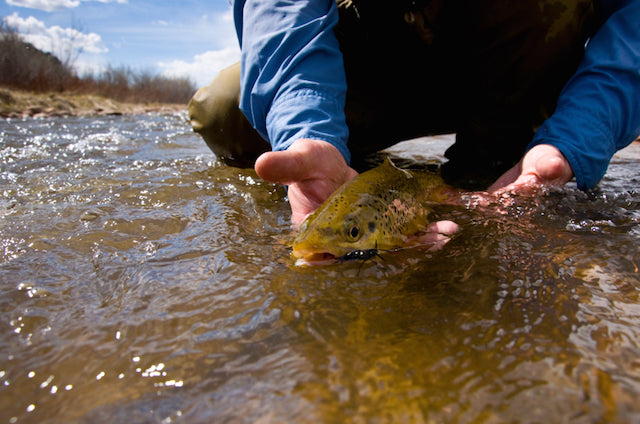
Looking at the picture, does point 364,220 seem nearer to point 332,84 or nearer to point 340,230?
point 340,230

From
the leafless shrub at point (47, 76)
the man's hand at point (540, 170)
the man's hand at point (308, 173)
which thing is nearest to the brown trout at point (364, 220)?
the man's hand at point (308, 173)

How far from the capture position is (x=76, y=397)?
0.89 meters

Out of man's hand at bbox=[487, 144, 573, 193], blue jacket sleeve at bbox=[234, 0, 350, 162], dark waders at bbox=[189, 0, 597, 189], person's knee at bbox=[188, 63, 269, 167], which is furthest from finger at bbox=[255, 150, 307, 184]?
person's knee at bbox=[188, 63, 269, 167]

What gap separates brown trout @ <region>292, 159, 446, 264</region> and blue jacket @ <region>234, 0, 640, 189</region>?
14.3 inches

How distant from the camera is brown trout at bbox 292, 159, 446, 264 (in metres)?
1.39

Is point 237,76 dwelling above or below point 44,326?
above

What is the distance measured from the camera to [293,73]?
212 cm

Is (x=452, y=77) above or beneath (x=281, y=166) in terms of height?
above

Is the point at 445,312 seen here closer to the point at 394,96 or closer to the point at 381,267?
the point at 381,267

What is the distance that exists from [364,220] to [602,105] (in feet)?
5.59

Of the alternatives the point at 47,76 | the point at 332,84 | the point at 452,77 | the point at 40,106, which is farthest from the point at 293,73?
the point at 47,76

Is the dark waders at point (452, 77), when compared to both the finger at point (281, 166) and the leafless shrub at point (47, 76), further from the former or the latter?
the leafless shrub at point (47, 76)

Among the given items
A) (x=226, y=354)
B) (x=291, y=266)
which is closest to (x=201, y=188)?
(x=291, y=266)

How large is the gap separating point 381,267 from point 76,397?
100 cm
